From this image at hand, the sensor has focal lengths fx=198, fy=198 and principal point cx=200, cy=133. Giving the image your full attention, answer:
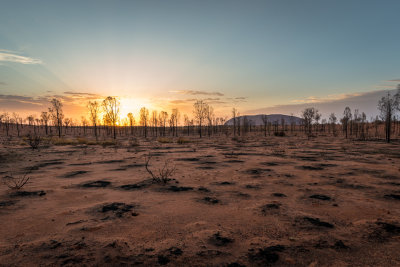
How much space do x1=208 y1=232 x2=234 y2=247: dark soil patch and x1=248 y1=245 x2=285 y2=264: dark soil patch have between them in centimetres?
43

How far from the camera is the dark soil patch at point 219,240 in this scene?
11.2 ft

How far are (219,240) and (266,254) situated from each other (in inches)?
32.0

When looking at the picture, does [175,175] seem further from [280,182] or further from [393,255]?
[393,255]

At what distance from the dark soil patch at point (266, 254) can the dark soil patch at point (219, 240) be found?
1.42 feet

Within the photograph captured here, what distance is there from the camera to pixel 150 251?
3199 mm

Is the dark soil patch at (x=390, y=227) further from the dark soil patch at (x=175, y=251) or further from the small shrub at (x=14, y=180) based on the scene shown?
the small shrub at (x=14, y=180)

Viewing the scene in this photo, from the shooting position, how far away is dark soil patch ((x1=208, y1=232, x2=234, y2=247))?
11.2 ft

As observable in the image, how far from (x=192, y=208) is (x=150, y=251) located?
1.95m

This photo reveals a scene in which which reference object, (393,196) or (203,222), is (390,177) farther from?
(203,222)

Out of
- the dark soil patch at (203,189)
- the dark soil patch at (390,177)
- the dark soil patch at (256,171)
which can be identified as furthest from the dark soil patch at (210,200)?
the dark soil patch at (390,177)

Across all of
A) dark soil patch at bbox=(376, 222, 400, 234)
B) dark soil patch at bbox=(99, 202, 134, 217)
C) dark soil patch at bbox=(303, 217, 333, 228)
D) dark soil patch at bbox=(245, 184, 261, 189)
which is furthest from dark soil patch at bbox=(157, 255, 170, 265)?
dark soil patch at bbox=(245, 184, 261, 189)

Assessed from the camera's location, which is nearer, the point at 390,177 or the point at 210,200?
the point at 210,200

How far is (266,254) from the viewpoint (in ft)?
10.2

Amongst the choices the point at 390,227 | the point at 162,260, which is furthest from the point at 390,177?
the point at 162,260
